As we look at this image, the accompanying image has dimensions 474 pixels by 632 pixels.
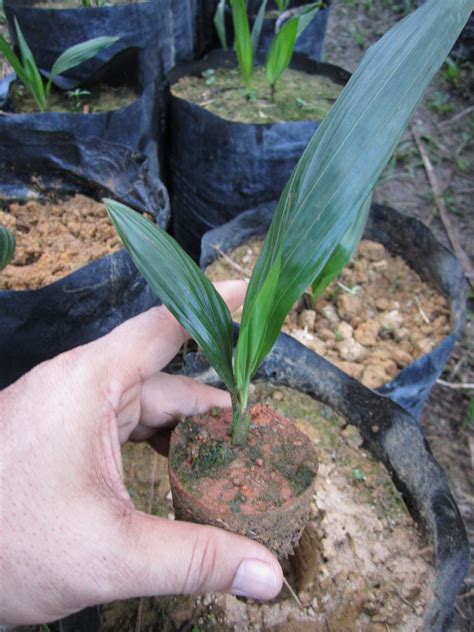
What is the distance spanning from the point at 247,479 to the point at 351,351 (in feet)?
1.69

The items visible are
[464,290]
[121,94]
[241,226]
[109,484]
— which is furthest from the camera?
[121,94]

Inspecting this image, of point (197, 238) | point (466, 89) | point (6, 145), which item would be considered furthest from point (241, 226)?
point (466, 89)

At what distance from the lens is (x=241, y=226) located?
1.34 metres

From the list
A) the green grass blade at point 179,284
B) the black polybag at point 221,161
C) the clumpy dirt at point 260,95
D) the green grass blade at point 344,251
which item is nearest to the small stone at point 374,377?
the green grass blade at point 344,251

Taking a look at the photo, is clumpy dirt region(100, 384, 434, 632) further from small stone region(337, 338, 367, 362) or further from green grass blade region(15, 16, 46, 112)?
green grass blade region(15, 16, 46, 112)

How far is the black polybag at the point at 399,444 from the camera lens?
2.50 feet

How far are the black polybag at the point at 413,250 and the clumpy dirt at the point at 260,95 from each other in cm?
35

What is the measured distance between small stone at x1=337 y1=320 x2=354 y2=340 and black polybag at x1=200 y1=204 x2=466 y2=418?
7.3 inches

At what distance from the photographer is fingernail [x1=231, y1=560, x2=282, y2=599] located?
2.01 ft

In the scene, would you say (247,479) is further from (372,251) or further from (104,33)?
(104,33)

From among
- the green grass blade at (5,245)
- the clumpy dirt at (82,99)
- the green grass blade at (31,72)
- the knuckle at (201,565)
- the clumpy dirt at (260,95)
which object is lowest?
the knuckle at (201,565)

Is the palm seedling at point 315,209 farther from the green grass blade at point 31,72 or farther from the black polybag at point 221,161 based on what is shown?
the green grass blade at point 31,72

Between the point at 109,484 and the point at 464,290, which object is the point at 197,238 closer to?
the point at 464,290

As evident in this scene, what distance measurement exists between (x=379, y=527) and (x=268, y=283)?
497 millimetres
